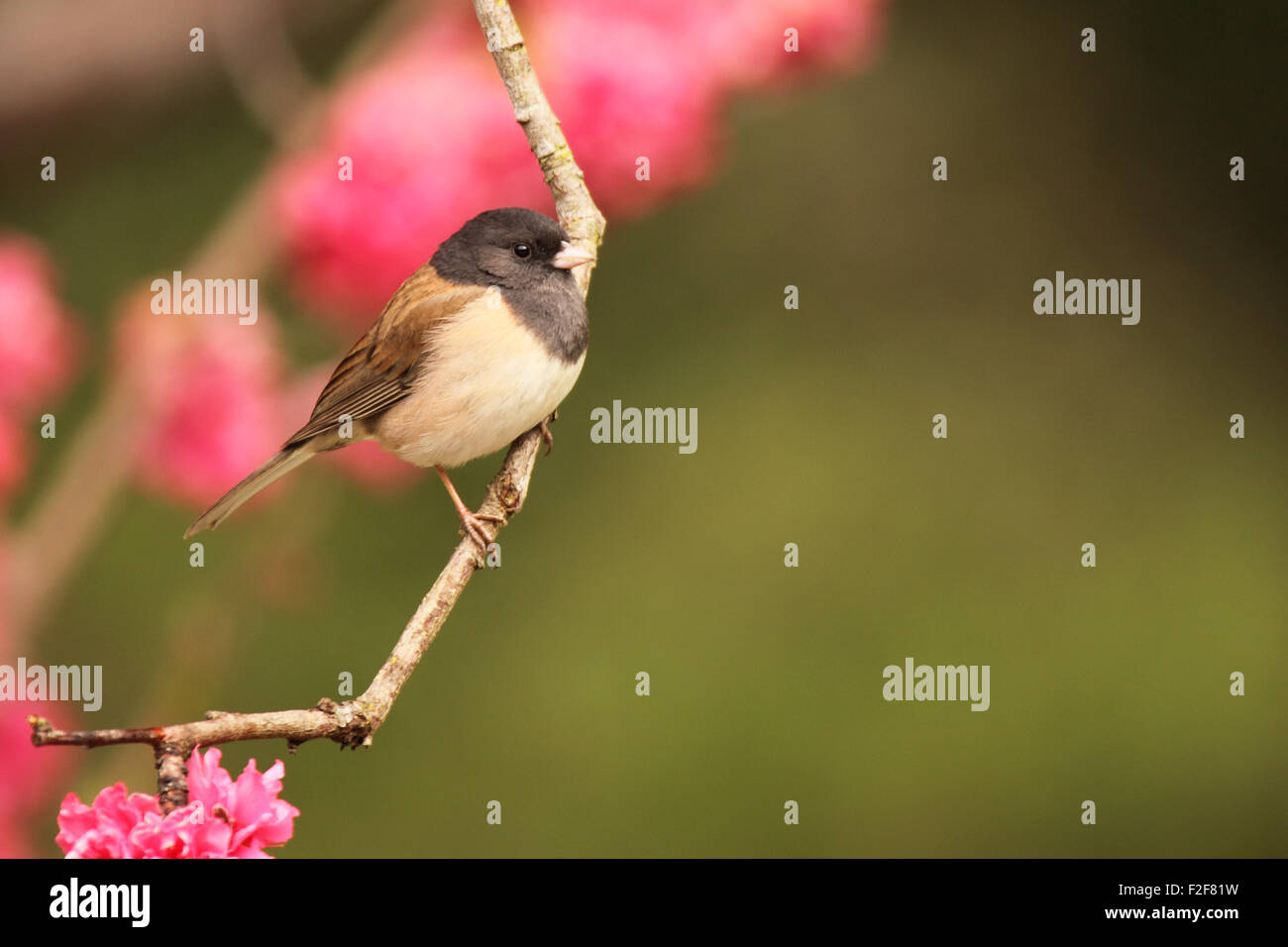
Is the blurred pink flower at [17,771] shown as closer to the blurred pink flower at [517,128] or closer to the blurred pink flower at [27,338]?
the blurred pink flower at [27,338]

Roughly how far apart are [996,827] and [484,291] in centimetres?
274

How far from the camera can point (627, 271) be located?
500 centimetres

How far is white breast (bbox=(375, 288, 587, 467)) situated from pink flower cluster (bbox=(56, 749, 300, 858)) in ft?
3.00

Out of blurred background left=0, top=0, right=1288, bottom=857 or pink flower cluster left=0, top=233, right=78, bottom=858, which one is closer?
pink flower cluster left=0, top=233, right=78, bottom=858

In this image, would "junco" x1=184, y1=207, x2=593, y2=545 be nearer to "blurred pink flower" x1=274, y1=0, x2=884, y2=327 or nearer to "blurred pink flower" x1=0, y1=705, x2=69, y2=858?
"blurred pink flower" x1=274, y1=0, x2=884, y2=327

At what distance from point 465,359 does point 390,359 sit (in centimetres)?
18

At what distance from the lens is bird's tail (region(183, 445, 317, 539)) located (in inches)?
80.0

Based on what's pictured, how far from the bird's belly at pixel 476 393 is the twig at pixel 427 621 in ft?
0.19

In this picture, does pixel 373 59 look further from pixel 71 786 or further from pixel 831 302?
pixel 831 302

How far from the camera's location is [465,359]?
6.81 ft

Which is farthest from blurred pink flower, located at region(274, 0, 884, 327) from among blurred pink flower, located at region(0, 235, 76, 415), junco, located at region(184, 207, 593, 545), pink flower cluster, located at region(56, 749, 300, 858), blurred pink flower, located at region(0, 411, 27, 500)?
pink flower cluster, located at region(56, 749, 300, 858)

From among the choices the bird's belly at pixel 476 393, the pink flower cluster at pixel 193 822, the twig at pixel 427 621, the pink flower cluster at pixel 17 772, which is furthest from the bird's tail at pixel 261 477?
the pink flower cluster at pixel 193 822

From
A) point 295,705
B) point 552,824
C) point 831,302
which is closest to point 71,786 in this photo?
point 295,705

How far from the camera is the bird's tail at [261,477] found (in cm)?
203
